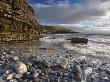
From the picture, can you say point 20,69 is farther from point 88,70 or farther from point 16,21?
point 16,21

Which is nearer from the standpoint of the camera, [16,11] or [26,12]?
[16,11]

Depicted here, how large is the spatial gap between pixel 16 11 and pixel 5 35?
5250 mm

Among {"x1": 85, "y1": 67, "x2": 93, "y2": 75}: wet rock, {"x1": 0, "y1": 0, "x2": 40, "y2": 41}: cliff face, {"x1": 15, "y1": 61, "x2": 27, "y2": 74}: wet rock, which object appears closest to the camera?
{"x1": 15, "y1": 61, "x2": 27, "y2": 74}: wet rock

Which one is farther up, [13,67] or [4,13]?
[4,13]

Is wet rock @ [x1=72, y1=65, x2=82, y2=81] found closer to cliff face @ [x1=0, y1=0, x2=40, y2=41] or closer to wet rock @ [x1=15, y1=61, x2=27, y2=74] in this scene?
wet rock @ [x1=15, y1=61, x2=27, y2=74]

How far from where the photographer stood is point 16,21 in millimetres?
31844

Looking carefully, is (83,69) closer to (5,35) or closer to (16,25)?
(5,35)

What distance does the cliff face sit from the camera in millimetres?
28850

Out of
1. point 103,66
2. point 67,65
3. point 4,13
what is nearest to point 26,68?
point 67,65

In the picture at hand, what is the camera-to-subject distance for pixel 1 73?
10.9 meters

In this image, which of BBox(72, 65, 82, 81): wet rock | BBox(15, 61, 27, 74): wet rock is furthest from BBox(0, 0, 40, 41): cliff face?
BBox(72, 65, 82, 81): wet rock

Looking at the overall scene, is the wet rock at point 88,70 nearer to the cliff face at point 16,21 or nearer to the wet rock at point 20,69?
the wet rock at point 20,69

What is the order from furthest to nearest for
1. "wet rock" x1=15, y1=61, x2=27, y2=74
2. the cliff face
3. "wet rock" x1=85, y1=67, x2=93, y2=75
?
1. the cliff face
2. "wet rock" x1=85, y1=67, x2=93, y2=75
3. "wet rock" x1=15, y1=61, x2=27, y2=74

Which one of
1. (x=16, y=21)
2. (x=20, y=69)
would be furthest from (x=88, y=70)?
(x=16, y=21)
